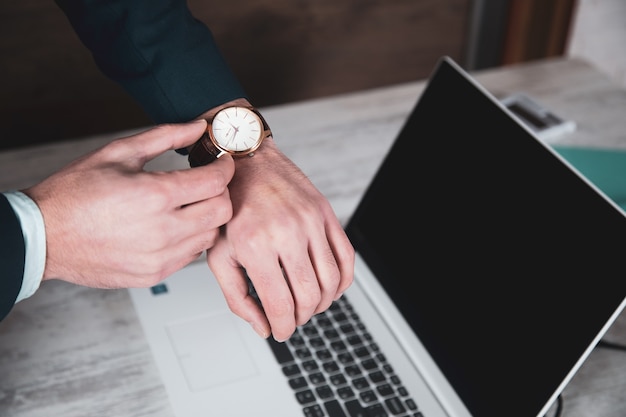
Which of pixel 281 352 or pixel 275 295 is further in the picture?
pixel 281 352

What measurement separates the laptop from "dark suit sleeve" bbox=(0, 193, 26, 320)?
0.24 meters

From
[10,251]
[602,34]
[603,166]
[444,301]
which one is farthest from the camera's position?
[602,34]

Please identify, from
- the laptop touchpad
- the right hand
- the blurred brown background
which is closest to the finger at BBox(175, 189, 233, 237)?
the right hand

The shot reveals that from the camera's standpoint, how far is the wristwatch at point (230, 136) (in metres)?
0.89

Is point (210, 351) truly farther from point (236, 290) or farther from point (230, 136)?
point (230, 136)

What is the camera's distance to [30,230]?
0.74m

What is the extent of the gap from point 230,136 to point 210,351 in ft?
0.90

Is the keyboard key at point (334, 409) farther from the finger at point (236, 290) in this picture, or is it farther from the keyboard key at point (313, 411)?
the finger at point (236, 290)

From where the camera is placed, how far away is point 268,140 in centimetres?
95

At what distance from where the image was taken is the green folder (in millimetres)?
1192

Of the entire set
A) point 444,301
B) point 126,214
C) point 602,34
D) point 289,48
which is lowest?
point 289,48

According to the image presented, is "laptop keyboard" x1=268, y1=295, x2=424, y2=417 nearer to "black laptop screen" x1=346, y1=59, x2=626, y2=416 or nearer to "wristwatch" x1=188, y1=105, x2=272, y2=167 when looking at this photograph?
"black laptop screen" x1=346, y1=59, x2=626, y2=416

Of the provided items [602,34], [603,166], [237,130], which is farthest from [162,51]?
[602,34]

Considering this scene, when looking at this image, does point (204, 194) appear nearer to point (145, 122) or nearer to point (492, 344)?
point (492, 344)
